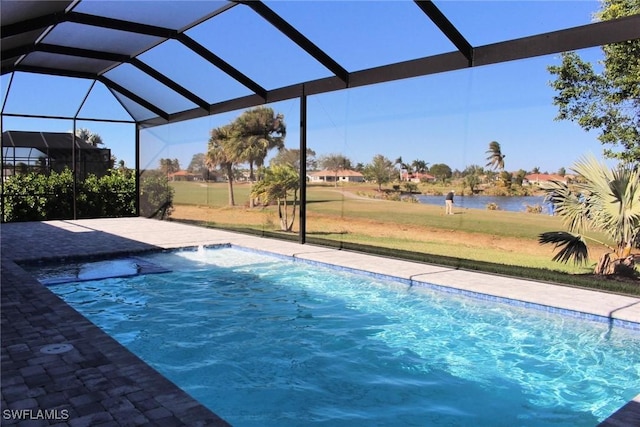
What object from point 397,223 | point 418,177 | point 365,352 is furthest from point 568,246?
point 397,223

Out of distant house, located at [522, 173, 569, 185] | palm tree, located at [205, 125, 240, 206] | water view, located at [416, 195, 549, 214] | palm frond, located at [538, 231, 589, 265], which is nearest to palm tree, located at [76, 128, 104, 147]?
palm tree, located at [205, 125, 240, 206]

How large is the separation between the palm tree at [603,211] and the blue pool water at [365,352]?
152cm

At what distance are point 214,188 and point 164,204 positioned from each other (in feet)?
5.60

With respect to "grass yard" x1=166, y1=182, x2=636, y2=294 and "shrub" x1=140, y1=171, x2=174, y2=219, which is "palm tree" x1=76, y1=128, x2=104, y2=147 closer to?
"shrub" x1=140, y1=171, x2=174, y2=219

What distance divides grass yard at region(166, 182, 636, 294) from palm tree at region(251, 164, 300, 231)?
0.30 meters

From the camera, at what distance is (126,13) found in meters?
7.33

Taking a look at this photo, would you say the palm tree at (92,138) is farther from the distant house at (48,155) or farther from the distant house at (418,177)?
the distant house at (418,177)

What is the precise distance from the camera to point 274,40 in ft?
24.8

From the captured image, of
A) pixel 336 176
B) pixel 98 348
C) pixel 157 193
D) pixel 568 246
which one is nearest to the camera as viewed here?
pixel 98 348

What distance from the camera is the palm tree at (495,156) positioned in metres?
7.49

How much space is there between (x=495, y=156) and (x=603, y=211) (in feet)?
7.41

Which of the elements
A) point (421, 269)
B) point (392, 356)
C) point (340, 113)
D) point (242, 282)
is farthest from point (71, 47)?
point (392, 356)

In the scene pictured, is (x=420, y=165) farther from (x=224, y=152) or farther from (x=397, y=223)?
(x=224, y=152)

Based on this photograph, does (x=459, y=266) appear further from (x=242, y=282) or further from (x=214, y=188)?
(x=214, y=188)
